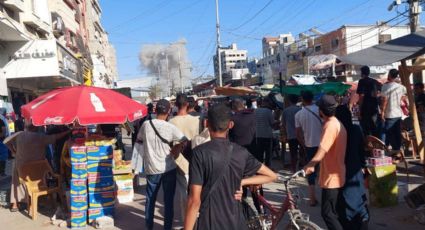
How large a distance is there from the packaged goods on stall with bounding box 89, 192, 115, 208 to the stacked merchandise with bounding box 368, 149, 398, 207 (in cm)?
379

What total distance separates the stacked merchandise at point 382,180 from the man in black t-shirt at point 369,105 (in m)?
2.79

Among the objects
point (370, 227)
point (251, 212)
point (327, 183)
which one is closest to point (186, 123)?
point (251, 212)

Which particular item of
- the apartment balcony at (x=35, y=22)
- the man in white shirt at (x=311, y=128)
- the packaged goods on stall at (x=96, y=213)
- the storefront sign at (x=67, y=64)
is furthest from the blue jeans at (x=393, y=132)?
the apartment balcony at (x=35, y=22)

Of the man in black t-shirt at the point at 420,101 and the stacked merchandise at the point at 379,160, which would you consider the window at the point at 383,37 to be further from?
the stacked merchandise at the point at 379,160

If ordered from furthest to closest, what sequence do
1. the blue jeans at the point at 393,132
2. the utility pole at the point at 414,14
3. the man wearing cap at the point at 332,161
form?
the utility pole at the point at 414,14 → the blue jeans at the point at 393,132 → the man wearing cap at the point at 332,161

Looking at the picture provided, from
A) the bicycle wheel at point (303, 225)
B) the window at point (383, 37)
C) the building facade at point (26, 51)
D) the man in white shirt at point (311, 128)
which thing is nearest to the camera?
the bicycle wheel at point (303, 225)

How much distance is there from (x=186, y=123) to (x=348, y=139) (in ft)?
7.86

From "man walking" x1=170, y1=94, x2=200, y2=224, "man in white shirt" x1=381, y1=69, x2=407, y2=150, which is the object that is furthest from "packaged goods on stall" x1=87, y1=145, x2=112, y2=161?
"man in white shirt" x1=381, y1=69, x2=407, y2=150

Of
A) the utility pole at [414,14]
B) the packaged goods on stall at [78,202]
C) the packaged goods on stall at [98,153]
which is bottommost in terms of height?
the packaged goods on stall at [78,202]

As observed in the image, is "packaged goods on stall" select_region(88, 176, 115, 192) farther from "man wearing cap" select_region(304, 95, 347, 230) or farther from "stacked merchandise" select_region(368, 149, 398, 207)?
"stacked merchandise" select_region(368, 149, 398, 207)

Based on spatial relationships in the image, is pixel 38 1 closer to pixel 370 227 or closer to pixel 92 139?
pixel 92 139

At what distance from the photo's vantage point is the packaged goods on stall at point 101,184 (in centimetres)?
625

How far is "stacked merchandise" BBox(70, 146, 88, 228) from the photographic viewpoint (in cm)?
621

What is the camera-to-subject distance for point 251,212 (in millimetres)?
4543
